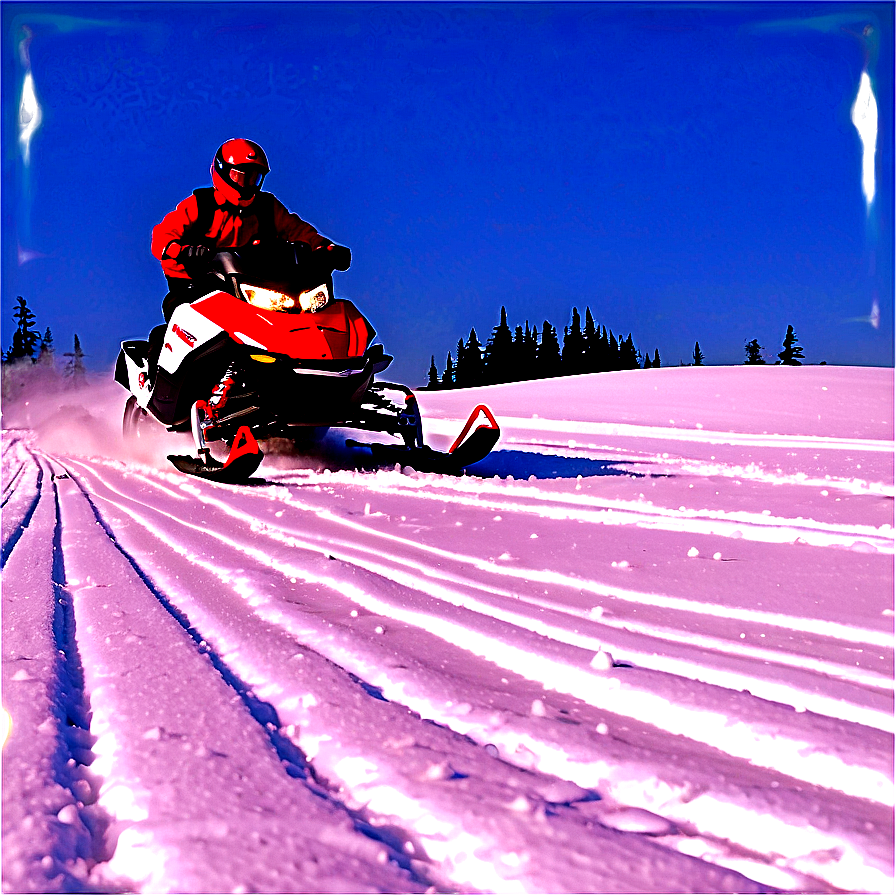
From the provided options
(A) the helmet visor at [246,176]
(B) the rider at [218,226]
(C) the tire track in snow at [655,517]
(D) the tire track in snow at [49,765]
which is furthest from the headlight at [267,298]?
(D) the tire track in snow at [49,765]

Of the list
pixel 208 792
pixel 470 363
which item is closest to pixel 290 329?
pixel 208 792

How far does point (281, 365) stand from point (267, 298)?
49 centimetres

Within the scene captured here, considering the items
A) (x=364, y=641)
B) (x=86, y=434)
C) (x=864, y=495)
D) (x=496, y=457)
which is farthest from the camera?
(x=86, y=434)

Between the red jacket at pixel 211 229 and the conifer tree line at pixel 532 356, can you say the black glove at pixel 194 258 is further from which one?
the conifer tree line at pixel 532 356

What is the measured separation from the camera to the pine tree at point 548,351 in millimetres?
42906

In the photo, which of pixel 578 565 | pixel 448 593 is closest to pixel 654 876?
pixel 448 593

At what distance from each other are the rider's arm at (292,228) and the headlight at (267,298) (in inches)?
56.4

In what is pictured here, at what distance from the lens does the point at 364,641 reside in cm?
150

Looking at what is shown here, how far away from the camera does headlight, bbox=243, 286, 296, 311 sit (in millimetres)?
4855

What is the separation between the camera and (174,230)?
18.8 ft

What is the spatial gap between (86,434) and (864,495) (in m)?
7.95

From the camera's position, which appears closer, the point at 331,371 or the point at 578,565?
the point at 578,565

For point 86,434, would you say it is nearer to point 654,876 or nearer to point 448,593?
point 448,593

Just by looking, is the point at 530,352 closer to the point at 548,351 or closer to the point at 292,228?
the point at 548,351
